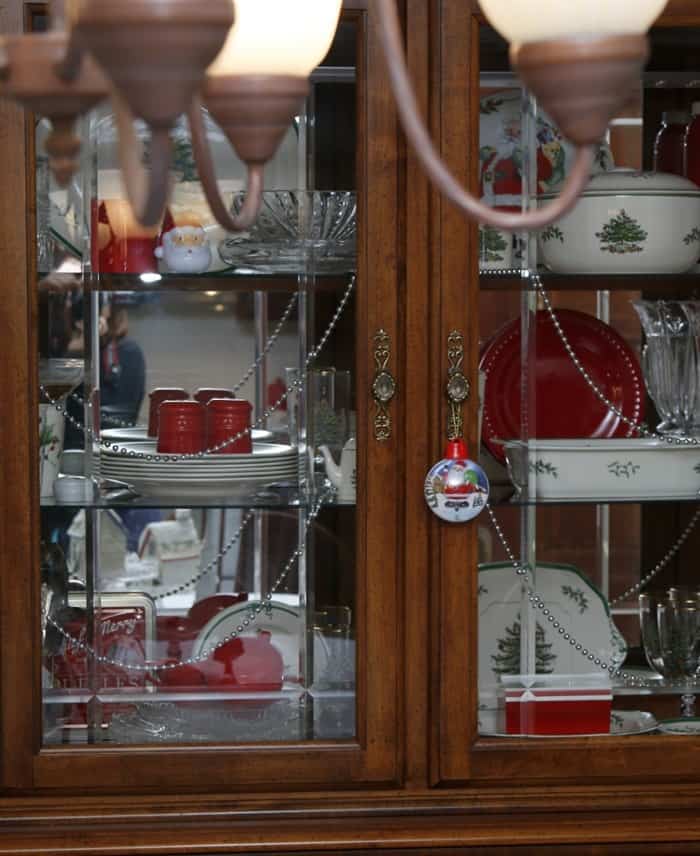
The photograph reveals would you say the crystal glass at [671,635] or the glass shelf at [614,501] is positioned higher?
the glass shelf at [614,501]

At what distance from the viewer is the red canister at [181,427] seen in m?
1.54

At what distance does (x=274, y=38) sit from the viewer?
729 millimetres

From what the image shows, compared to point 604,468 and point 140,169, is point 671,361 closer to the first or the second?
point 604,468

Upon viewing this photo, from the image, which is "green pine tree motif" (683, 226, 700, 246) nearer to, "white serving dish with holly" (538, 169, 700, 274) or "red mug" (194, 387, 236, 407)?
"white serving dish with holly" (538, 169, 700, 274)

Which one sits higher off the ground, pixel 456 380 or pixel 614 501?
pixel 456 380

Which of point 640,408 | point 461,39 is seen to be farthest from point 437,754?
point 461,39

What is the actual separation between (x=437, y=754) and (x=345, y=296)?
499 mm

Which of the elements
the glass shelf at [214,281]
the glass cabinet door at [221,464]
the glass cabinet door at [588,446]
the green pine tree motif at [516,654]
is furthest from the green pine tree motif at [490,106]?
the green pine tree motif at [516,654]

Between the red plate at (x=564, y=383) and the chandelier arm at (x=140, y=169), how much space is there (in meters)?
0.88

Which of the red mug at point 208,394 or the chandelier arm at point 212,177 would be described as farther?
the red mug at point 208,394

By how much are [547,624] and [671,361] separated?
1.08ft

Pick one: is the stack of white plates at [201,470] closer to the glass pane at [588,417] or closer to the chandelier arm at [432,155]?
the glass pane at [588,417]

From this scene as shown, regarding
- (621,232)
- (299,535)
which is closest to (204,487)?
(299,535)

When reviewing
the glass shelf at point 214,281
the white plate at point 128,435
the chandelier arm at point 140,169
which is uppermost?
the glass shelf at point 214,281
